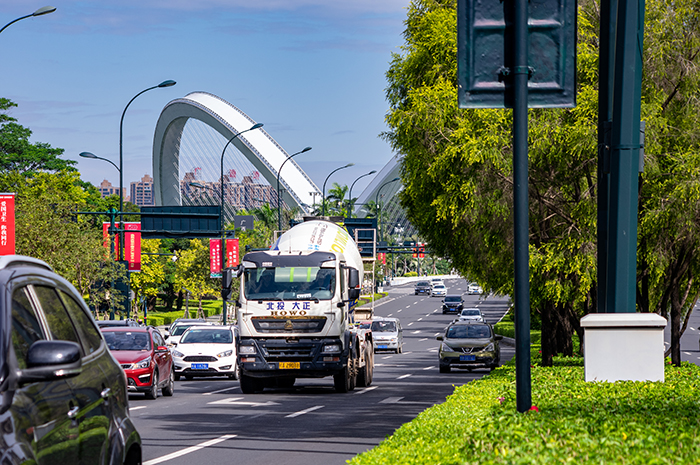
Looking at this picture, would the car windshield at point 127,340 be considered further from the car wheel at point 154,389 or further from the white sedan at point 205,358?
the white sedan at point 205,358

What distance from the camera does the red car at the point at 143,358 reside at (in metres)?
19.9

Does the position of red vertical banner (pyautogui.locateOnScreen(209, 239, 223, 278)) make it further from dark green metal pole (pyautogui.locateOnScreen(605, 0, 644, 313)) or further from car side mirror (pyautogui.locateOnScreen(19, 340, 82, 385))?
car side mirror (pyautogui.locateOnScreen(19, 340, 82, 385))

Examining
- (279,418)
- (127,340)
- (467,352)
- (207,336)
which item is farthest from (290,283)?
(467,352)

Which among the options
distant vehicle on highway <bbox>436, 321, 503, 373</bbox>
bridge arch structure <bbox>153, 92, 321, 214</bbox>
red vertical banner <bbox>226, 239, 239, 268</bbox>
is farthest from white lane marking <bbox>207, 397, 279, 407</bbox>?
bridge arch structure <bbox>153, 92, 321, 214</bbox>

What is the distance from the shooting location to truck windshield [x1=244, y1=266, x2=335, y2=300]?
21219 mm

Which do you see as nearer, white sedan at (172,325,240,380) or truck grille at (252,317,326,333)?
truck grille at (252,317,326,333)

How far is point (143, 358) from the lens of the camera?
65.5ft

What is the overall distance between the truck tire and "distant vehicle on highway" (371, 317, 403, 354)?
21995 millimetres

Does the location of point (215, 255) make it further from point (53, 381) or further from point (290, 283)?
point (53, 381)

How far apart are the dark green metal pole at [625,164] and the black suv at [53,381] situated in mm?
5875

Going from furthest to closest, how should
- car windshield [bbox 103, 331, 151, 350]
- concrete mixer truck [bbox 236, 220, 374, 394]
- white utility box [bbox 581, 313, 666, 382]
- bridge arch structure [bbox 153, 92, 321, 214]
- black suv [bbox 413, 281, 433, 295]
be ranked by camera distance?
black suv [bbox 413, 281, 433, 295], bridge arch structure [bbox 153, 92, 321, 214], car windshield [bbox 103, 331, 151, 350], concrete mixer truck [bbox 236, 220, 374, 394], white utility box [bbox 581, 313, 666, 382]

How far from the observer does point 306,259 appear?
21.5 meters

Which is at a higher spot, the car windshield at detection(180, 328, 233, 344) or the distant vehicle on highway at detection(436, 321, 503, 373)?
the car windshield at detection(180, 328, 233, 344)

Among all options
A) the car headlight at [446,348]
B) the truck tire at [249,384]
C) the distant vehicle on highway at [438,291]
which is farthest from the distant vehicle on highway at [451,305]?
the truck tire at [249,384]
